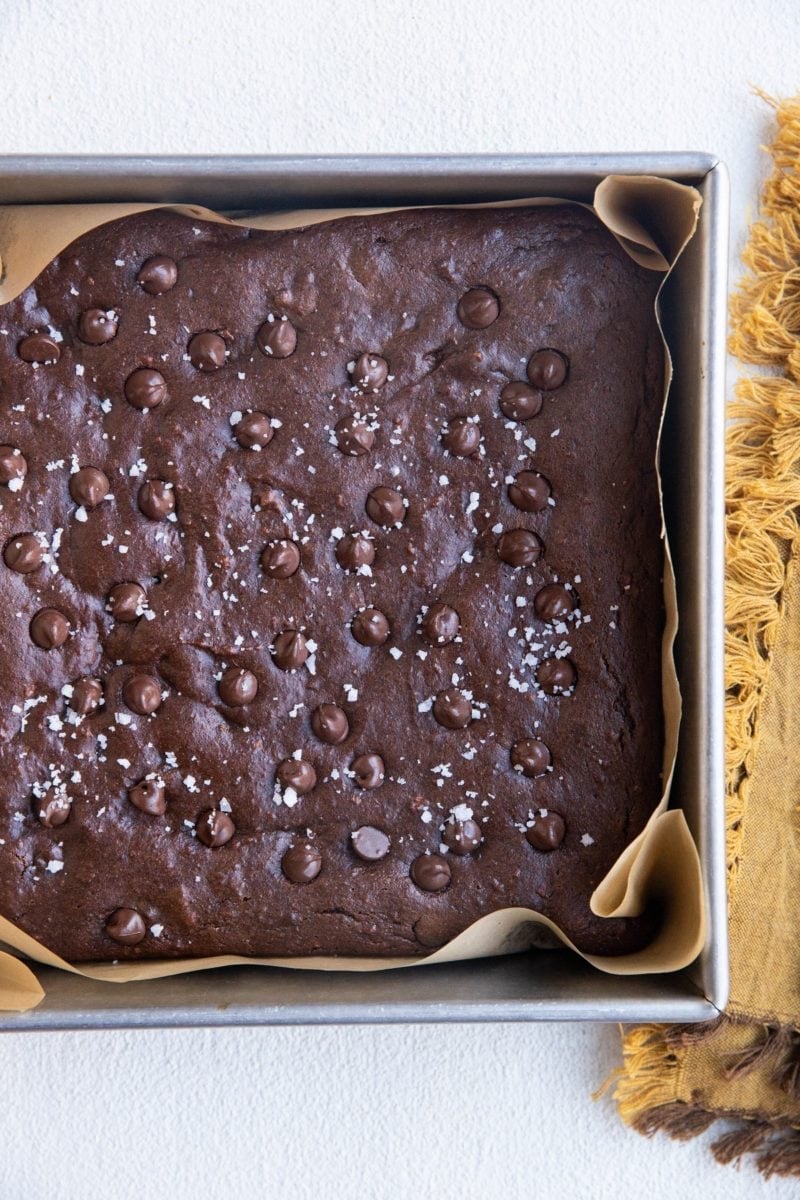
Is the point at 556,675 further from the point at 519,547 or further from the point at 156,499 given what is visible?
the point at 156,499

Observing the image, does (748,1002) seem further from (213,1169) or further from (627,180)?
(627,180)

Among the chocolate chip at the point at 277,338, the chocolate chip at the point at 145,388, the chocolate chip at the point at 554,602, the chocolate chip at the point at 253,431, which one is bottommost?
the chocolate chip at the point at 554,602

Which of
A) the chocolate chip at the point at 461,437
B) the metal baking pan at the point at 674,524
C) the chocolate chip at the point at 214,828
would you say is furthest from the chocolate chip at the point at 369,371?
the chocolate chip at the point at 214,828

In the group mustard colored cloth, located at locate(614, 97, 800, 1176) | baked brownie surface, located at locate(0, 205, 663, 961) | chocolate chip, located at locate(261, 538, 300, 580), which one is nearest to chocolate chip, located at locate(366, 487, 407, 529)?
baked brownie surface, located at locate(0, 205, 663, 961)

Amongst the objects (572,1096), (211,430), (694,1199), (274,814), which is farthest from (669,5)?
(694,1199)

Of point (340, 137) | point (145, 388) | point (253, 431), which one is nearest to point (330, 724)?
point (253, 431)

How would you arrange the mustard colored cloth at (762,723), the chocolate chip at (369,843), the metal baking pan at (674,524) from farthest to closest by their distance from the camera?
1. the mustard colored cloth at (762,723)
2. the chocolate chip at (369,843)
3. the metal baking pan at (674,524)

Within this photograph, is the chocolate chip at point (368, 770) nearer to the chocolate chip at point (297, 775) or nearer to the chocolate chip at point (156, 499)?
the chocolate chip at point (297, 775)
